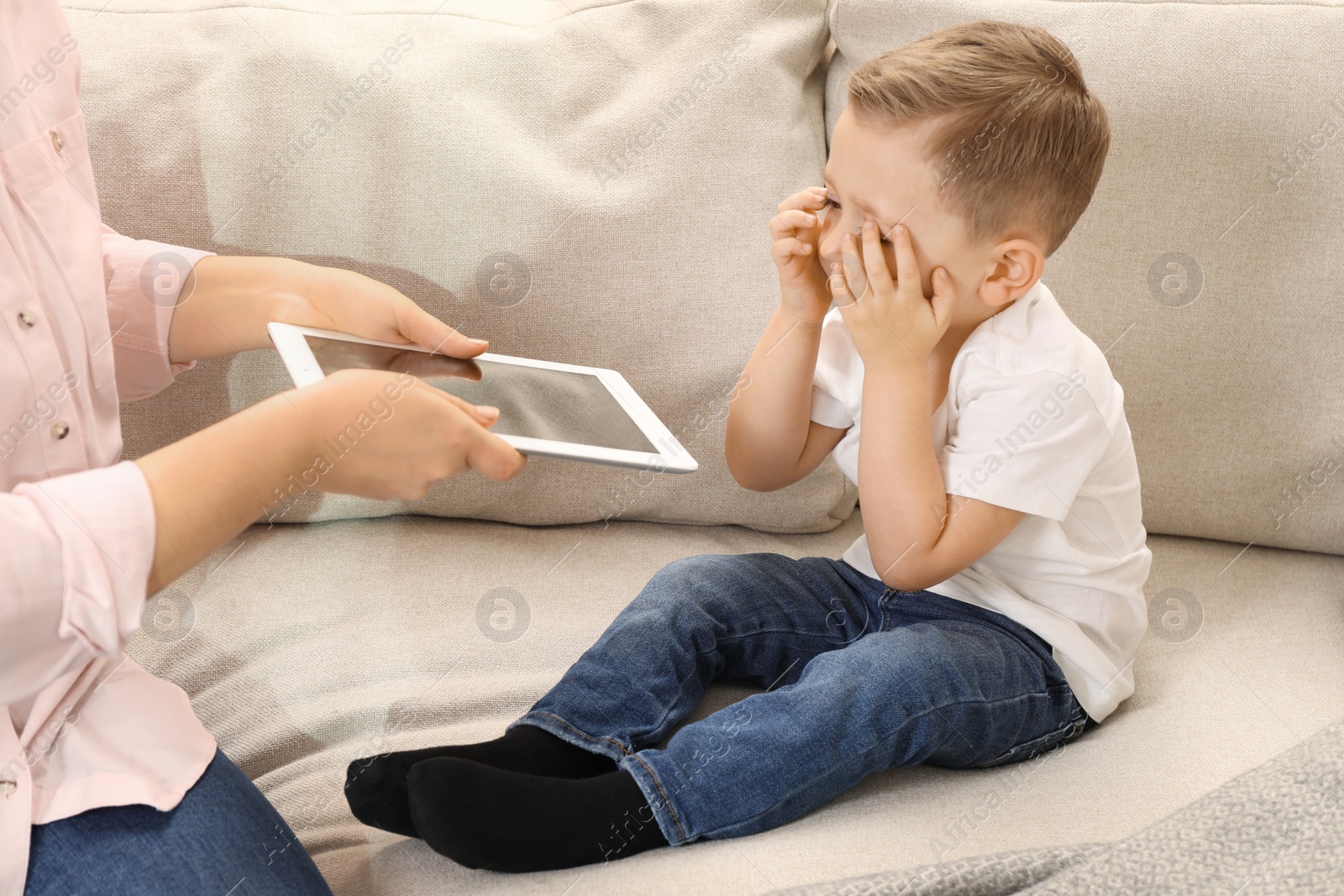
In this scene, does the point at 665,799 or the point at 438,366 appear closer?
the point at 665,799

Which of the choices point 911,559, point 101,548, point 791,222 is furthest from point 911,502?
point 101,548

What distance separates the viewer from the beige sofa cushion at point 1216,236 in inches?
45.9

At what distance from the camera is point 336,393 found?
0.74 meters

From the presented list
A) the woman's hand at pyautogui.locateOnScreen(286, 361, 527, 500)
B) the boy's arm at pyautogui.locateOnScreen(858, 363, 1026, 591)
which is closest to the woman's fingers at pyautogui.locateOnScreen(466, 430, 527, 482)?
the woman's hand at pyautogui.locateOnScreen(286, 361, 527, 500)

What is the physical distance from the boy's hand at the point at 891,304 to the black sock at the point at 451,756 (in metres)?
0.42

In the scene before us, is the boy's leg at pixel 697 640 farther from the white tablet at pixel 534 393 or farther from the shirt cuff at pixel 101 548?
the shirt cuff at pixel 101 548

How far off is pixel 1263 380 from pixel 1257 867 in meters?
0.70

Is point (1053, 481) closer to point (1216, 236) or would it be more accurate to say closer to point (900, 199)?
point (900, 199)

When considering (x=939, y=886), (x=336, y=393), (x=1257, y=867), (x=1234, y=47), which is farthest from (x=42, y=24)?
(x=1234, y=47)

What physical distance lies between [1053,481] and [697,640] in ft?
1.12

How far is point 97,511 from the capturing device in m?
0.65

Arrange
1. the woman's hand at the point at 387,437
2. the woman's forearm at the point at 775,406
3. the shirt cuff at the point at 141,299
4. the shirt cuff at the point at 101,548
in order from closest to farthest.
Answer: the shirt cuff at the point at 101,548 → the woman's hand at the point at 387,437 → the shirt cuff at the point at 141,299 → the woman's forearm at the point at 775,406

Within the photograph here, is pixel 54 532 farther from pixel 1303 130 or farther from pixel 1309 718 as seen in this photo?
pixel 1303 130

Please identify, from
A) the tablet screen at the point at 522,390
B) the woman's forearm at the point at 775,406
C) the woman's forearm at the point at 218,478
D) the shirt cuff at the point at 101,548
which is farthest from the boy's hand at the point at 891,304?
the shirt cuff at the point at 101,548
